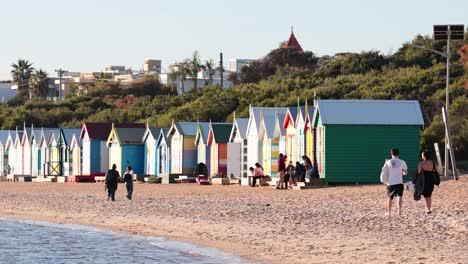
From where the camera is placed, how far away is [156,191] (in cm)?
4278

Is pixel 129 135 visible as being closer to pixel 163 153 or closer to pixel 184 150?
pixel 163 153

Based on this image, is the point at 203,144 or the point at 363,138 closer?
the point at 363,138

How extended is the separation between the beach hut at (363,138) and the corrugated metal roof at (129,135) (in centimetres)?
2184

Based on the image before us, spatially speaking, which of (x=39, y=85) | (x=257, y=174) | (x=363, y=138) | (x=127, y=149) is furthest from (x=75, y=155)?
(x=39, y=85)

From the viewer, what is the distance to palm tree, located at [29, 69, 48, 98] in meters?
140

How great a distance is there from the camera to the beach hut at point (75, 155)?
6306 cm

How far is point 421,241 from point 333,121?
19.3m

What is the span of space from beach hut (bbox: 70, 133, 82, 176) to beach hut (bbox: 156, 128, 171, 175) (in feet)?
26.2

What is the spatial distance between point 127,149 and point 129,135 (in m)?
0.84

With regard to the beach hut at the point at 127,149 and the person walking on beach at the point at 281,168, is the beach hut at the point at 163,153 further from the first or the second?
the person walking on beach at the point at 281,168

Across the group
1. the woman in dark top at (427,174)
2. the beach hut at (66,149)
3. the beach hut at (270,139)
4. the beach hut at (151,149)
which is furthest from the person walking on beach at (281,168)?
the beach hut at (66,149)

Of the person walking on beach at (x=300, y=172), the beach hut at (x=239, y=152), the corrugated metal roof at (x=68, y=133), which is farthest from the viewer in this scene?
the corrugated metal roof at (x=68, y=133)

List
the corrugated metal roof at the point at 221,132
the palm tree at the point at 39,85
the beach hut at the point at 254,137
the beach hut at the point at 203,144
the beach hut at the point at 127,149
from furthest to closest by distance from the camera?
the palm tree at the point at 39,85
the beach hut at the point at 127,149
the beach hut at the point at 203,144
the corrugated metal roof at the point at 221,132
the beach hut at the point at 254,137

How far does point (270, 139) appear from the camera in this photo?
148ft
